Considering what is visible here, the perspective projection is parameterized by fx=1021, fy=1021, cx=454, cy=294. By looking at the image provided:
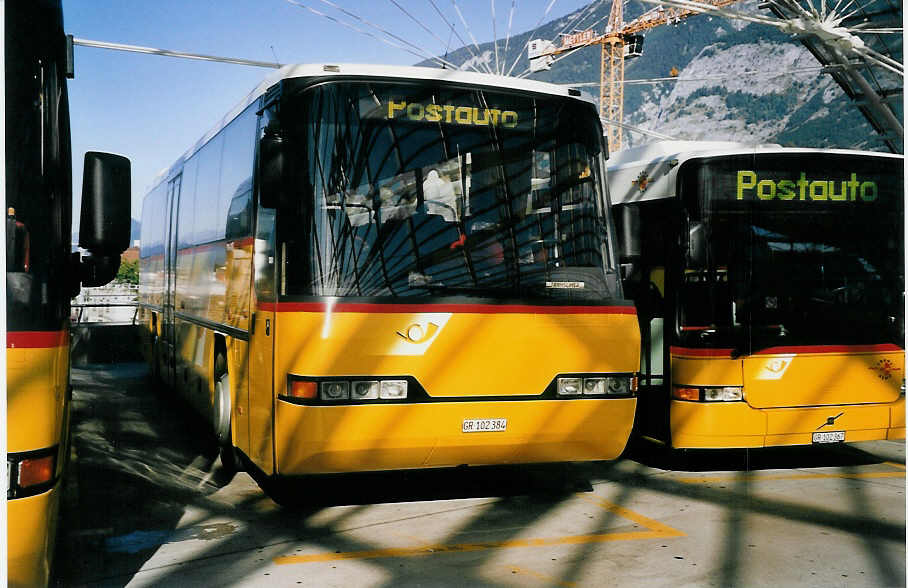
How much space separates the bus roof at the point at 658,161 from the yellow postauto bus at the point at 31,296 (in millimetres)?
5953

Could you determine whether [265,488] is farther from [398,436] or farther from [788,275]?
[788,275]

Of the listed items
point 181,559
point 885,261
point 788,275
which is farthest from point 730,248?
point 181,559

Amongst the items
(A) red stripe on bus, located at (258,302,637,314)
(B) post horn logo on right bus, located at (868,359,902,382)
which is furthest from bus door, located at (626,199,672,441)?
(A) red stripe on bus, located at (258,302,637,314)

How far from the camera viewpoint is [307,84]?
22.8 ft

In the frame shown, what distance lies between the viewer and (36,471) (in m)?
4.24

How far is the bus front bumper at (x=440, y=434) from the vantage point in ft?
22.1

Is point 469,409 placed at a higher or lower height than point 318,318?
lower

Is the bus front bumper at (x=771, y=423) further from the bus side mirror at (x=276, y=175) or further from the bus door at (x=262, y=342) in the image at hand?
the bus side mirror at (x=276, y=175)

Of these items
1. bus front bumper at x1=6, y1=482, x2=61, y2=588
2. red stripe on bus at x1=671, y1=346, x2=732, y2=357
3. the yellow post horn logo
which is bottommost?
bus front bumper at x1=6, y1=482, x2=61, y2=588

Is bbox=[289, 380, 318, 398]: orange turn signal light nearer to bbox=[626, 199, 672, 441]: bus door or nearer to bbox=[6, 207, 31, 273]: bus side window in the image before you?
bbox=[6, 207, 31, 273]: bus side window

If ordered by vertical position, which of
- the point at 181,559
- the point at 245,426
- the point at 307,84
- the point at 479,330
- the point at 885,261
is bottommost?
the point at 181,559

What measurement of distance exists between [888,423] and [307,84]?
5888 millimetres

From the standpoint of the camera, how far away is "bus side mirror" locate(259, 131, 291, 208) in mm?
6824

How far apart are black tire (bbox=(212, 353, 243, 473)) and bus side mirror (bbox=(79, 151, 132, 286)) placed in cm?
385
